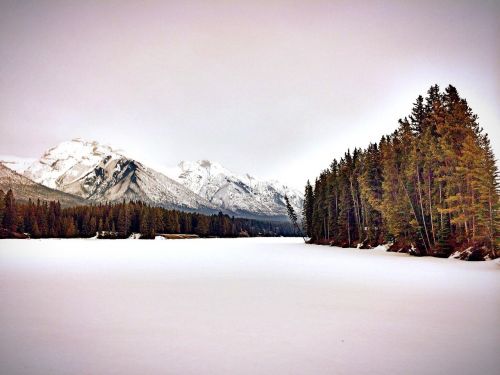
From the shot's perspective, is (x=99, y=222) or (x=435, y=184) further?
(x=99, y=222)

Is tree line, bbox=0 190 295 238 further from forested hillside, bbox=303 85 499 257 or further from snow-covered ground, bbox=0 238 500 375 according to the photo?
snow-covered ground, bbox=0 238 500 375

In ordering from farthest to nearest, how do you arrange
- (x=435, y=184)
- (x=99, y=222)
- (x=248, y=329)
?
(x=99, y=222) < (x=435, y=184) < (x=248, y=329)

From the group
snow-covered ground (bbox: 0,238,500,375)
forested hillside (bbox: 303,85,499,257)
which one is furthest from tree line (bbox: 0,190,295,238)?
snow-covered ground (bbox: 0,238,500,375)

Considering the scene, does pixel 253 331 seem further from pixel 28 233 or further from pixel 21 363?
pixel 28 233

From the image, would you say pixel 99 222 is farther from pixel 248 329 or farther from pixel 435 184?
pixel 248 329

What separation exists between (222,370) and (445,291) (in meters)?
10.9

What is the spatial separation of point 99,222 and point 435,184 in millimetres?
145963

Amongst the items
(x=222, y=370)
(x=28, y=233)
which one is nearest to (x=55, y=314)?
Result: (x=222, y=370)

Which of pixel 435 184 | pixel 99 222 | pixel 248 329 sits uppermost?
pixel 435 184

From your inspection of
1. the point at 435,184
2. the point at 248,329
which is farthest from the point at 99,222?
the point at 248,329

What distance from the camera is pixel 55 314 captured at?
934 centimetres

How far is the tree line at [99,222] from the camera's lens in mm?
126156

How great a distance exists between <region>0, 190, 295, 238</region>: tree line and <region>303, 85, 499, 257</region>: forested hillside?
107 metres

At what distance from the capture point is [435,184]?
3731cm
